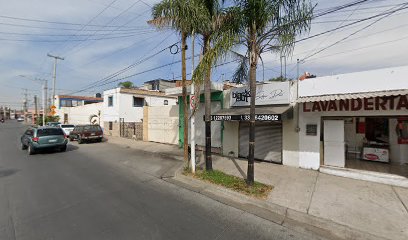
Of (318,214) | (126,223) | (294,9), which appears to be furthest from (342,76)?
(126,223)

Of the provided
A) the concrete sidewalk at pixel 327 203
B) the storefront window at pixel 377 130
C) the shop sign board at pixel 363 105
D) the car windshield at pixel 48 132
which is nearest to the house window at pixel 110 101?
the car windshield at pixel 48 132

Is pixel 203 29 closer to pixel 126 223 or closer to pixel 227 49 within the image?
pixel 227 49

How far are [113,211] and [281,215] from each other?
12.6 ft

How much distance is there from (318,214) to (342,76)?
5162 mm

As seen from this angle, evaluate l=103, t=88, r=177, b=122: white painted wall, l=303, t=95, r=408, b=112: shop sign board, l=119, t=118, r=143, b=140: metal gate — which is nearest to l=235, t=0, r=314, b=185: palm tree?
l=303, t=95, r=408, b=112: shop sign board

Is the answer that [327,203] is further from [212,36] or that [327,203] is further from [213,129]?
[213,129]

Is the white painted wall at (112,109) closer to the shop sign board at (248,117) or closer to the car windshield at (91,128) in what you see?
the car windshield at (91,128)

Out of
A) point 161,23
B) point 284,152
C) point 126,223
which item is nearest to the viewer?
point 126,223

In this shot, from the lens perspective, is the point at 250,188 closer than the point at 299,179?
Yes

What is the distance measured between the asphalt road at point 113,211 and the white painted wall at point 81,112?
2195 centimetres

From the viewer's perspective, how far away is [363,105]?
296 inches

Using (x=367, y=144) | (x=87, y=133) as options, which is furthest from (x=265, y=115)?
(x=87, y=133)

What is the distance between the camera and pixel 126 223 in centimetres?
446

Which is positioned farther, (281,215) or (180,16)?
(180,16)
